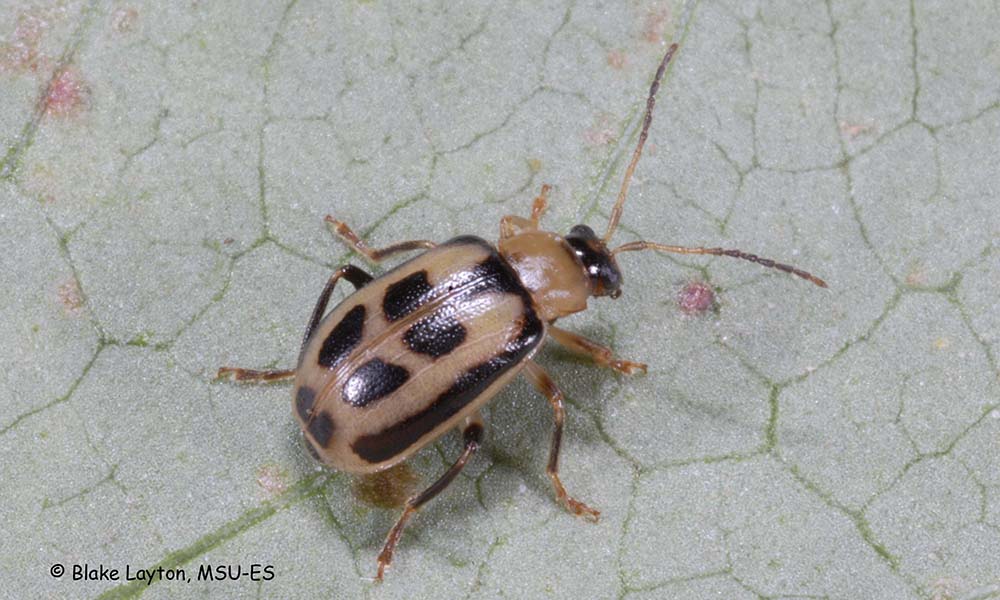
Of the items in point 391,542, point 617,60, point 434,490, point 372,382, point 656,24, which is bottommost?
point 391,542

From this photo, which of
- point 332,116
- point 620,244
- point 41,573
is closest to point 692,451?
point 620,244

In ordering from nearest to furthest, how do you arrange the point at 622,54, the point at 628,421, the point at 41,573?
the point at 41,573
the point at 628,421
the point at 622,54

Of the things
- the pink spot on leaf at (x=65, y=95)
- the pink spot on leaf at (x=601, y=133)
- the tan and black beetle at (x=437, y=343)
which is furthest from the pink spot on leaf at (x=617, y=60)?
the pink spot on leaf at (x=65, y=95)

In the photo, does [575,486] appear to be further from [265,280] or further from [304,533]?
[265,280]

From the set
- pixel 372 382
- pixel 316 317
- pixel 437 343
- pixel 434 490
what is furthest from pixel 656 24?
pixel 434 490

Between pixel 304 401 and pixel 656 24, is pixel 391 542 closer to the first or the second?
pixel 304 401

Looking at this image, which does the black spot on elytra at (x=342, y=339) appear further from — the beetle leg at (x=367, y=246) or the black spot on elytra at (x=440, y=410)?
the beetle leg at (x=367, y=246)
